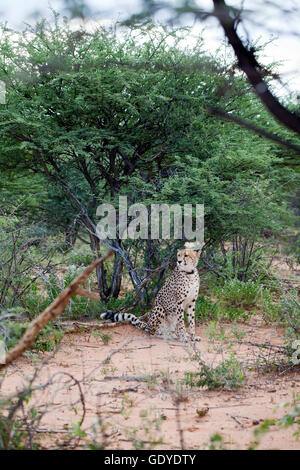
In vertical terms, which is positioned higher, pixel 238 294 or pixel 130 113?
pixel 130 113

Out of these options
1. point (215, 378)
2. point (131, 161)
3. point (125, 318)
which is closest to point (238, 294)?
point (125, 318)

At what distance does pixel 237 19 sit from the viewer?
7.45 ft

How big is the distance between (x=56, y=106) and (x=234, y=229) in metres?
3.06

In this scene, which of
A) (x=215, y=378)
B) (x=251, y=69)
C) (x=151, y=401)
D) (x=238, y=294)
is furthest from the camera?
(x=238, y=294)

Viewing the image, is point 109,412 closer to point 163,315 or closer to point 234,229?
point 163,315

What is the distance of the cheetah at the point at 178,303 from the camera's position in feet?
20.1

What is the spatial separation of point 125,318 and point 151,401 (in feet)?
8.11

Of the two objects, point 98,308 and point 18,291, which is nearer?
point 18,291

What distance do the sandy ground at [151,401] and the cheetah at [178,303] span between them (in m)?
0.50

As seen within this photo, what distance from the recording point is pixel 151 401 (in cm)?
386

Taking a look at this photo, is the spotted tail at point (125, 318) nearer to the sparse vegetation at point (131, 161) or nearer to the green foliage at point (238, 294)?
the sparse vegetation at point (131, 161)

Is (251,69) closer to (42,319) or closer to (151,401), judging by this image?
(42,319)
